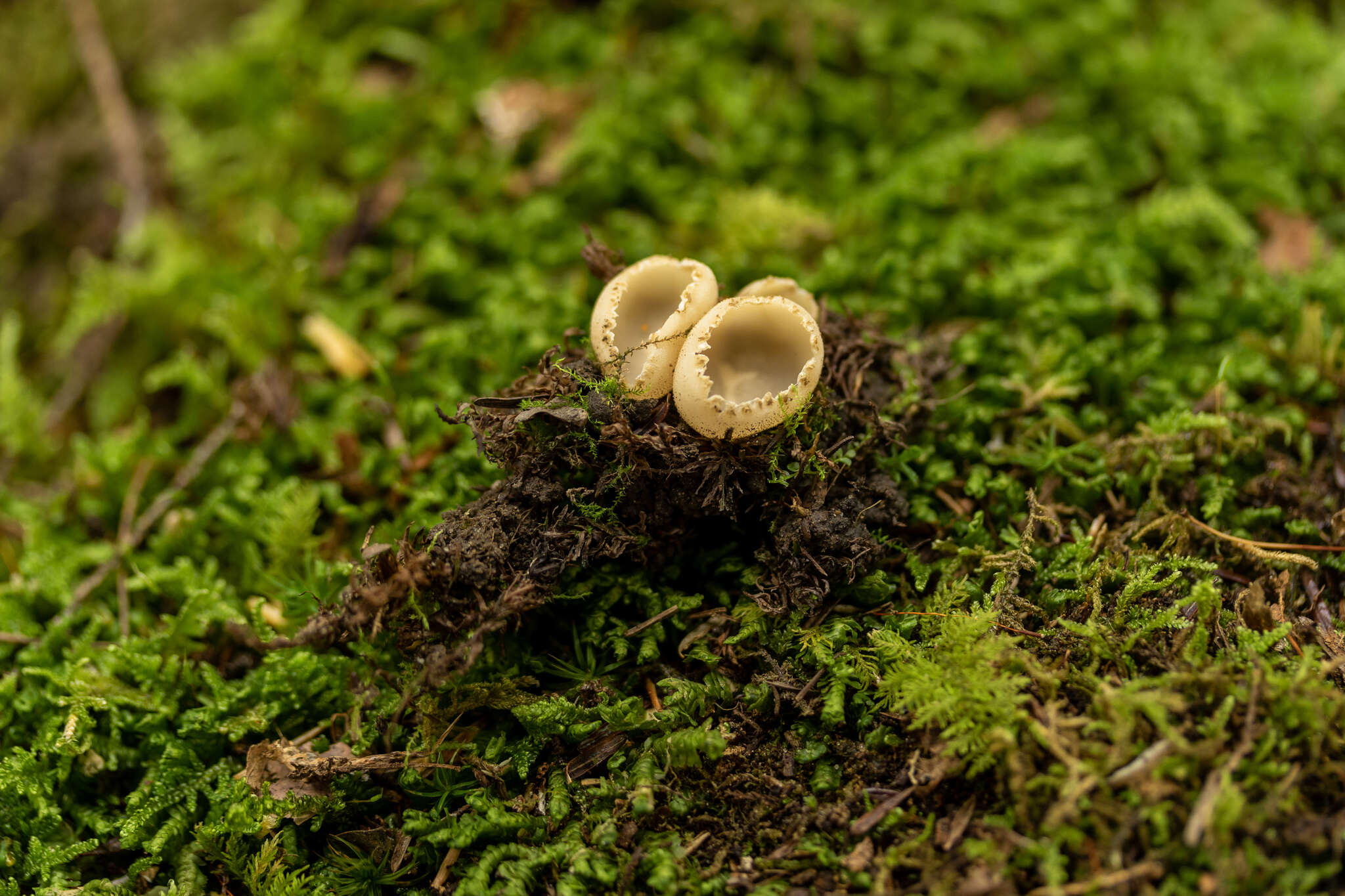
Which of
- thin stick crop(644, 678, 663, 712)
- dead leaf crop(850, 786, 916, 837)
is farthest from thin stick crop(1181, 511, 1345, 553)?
thin stick crop(644, 678, 663, 712)

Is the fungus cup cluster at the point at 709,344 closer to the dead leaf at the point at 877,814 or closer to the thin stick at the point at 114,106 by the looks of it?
the dead leaf at the point at 877,814

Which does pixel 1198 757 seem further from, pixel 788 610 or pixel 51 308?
pixel 51 308

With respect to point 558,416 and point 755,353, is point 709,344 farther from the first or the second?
point 558,416

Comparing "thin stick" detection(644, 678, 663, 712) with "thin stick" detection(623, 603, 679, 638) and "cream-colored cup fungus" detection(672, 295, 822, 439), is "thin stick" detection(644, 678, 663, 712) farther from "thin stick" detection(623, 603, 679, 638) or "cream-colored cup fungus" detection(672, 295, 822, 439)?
"cream-colored cup fungus" detection(672, 295, 822, 439)

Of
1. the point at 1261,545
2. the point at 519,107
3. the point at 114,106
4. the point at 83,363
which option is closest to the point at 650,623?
the point at 1261,545

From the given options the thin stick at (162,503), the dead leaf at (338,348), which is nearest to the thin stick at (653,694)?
the dead leaf at (338,348)

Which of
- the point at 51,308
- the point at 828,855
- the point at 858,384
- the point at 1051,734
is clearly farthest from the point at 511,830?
the point at 51,308

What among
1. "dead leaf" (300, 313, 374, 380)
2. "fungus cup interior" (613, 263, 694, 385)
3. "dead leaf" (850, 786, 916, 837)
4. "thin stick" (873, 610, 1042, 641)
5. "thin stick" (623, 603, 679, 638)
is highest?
"fungus cup interior" (613, 263, 694, 385)
